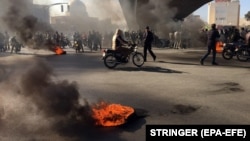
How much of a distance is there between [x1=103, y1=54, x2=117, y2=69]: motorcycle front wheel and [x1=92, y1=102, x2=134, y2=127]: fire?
7.34 m

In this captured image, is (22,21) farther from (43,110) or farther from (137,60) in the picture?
(137,60)

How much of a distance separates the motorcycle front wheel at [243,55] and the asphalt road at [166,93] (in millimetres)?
2183

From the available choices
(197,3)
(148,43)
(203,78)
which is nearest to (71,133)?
(203,78)

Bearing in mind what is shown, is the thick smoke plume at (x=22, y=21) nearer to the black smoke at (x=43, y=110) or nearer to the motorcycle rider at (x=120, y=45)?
the black smoke at (x=43, y=110)

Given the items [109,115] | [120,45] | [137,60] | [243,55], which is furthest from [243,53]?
[109,115]

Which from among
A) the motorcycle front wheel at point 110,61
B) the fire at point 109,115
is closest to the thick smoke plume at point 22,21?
the fire at point 109,115

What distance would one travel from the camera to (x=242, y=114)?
6508mm

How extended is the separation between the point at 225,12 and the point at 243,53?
90766 millimetres

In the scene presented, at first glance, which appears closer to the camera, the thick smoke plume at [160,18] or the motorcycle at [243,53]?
the motorcycle at [243,53]

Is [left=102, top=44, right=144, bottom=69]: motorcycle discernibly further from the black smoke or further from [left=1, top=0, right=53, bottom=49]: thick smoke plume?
the black smoke

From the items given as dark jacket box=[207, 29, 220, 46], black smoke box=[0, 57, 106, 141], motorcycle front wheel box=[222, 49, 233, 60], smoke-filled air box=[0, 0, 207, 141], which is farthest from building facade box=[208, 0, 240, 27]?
black smoke box=[0, 57, 106, 141]

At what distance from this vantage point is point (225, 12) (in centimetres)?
10119

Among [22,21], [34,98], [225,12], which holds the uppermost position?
[225,12]

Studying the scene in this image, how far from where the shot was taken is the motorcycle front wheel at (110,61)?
45.1 feet
